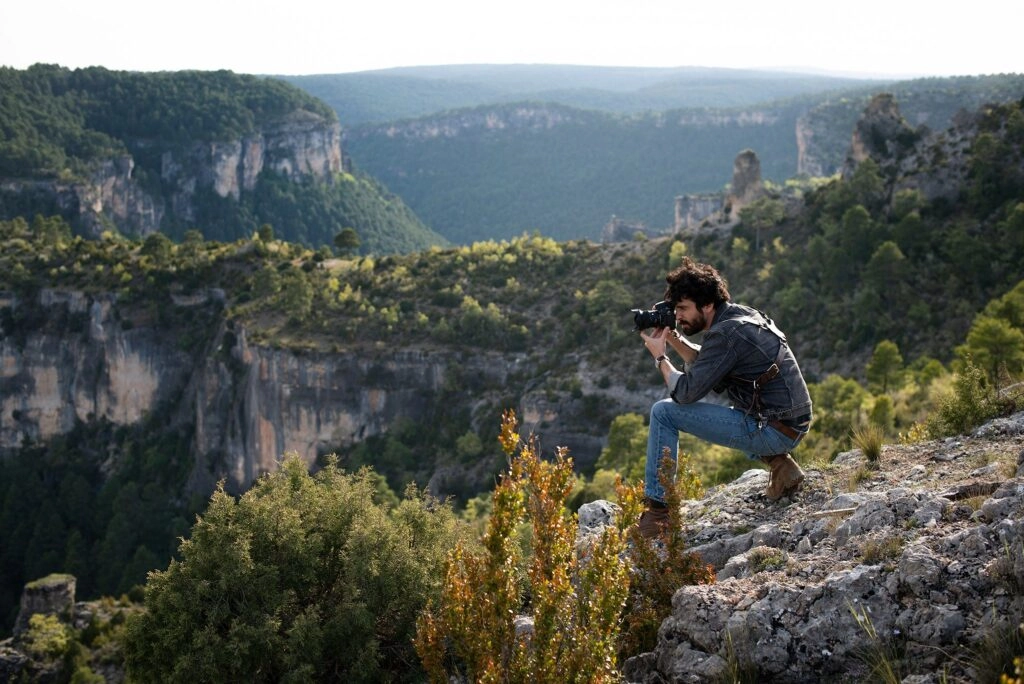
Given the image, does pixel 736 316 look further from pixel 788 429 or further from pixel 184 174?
pixel 184 174

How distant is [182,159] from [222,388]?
77399 millimetres

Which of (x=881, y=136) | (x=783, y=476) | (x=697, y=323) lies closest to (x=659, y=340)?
(x=697, y=323)

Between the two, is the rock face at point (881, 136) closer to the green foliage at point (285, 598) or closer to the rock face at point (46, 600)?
the rock face at point (46, 600)

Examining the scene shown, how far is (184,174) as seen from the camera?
130 m

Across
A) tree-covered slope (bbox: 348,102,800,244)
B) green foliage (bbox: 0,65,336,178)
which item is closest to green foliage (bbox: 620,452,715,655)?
green foliage (bbox: 0,65,336,178)

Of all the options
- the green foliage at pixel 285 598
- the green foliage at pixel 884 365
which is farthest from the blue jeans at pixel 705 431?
the green foliage at pixel 884 365

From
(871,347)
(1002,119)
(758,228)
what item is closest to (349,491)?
(871,347)

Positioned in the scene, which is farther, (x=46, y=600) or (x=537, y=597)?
(x=46, y=600)

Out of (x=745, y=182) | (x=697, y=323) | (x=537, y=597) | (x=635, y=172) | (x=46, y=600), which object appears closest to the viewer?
(x=537, y=597)

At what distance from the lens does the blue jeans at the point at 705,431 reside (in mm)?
8008

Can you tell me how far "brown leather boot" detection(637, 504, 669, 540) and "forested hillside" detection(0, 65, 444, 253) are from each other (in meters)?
106

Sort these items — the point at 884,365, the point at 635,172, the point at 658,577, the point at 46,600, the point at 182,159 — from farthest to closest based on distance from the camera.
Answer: the point at 635,172 → the point at 182,159 → the point at 46,600 → the point at 884,365 → the point at 658,577

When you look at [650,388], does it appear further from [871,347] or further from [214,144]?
[214,144]

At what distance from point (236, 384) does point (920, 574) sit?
5788cm
